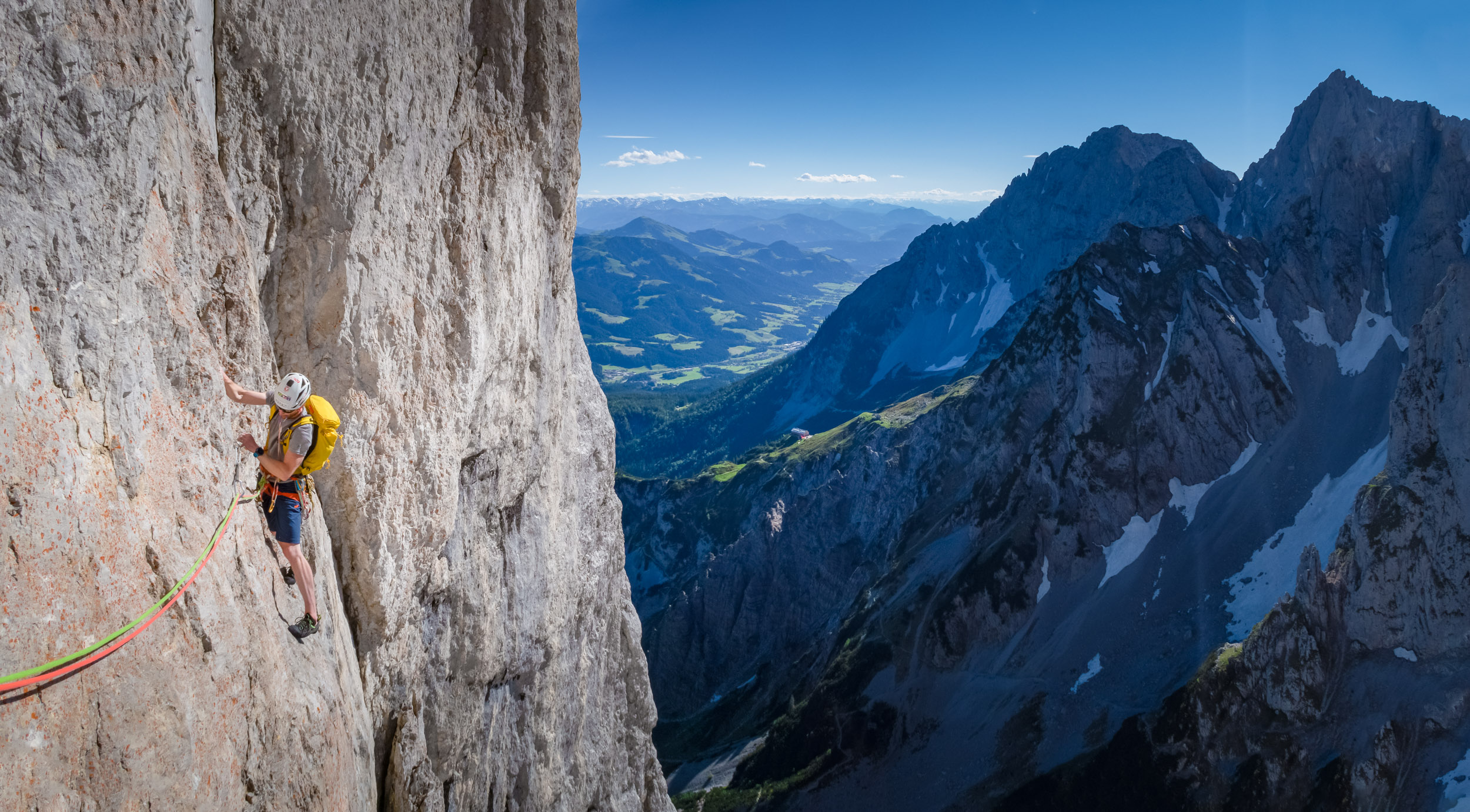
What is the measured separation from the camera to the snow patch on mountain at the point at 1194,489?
66.5m

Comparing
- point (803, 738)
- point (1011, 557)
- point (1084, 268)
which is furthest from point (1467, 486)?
point (803, 738)

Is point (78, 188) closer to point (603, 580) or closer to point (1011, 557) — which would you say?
point (603, 580)

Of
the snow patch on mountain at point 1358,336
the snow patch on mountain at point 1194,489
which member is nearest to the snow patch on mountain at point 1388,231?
the snow patch on mountain at point 1358,336

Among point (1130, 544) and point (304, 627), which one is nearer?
point (304, 627)

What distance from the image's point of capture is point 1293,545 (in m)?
56.8

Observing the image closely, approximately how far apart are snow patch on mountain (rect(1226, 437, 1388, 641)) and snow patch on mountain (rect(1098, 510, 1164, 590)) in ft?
27.5

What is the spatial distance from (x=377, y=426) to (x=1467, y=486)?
189ft

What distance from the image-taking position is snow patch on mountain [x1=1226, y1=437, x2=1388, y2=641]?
5438cm

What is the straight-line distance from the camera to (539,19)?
61.7ft

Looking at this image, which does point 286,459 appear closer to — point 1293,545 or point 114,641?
point 114,641

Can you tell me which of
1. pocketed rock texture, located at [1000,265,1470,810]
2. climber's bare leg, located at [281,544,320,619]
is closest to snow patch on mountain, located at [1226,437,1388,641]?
pocketed rock texture, located at [1000,265,1470,810]

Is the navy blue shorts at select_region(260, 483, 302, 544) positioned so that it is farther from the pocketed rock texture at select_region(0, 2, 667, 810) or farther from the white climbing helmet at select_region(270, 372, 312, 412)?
the white climbing helmet at select_region(270, 372, 312, 412)


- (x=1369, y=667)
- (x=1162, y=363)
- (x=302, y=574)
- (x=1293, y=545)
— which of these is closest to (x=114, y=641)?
(x=302, y=574)

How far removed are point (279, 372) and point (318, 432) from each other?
2.38m
